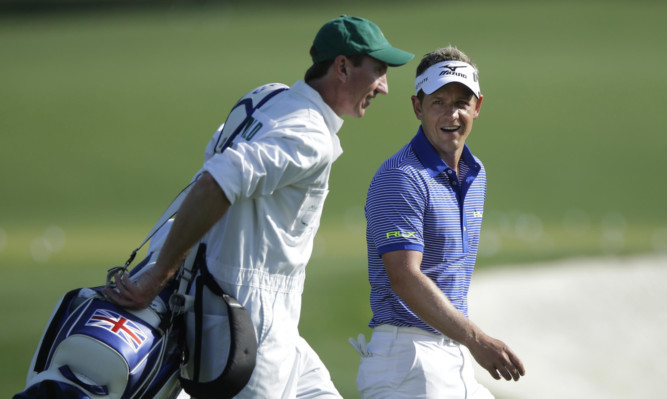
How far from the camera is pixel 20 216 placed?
47.4ft

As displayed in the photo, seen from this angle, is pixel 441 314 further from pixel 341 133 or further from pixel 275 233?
pixel 341 133

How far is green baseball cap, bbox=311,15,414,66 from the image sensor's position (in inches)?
120

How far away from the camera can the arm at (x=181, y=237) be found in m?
2.66

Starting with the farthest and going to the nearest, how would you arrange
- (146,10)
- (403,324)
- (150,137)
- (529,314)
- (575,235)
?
(146,10) < (150,137) < (575,235) < (529,314) < (403,324)

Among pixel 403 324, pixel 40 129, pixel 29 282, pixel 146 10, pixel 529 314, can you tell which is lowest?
pixel 29 282

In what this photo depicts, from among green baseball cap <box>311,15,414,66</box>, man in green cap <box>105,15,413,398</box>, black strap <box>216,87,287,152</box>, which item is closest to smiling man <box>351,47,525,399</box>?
man in green cap <box>105,15,413,398</box>

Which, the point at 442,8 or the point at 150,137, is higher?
the point at 442,8

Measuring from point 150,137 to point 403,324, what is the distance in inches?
598

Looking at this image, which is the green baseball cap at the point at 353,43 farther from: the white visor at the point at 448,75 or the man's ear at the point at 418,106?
the man's ear at the point at 418,106

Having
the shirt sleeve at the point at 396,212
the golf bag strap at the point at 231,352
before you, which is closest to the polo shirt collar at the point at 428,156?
the shirt sleeve at the point at 396,212

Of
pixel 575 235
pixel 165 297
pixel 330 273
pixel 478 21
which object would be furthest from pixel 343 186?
pixel 165 297

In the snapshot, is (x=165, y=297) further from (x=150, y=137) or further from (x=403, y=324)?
(x=150, y=137)

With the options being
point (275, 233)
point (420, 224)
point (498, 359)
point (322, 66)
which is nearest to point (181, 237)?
point (275, 233)

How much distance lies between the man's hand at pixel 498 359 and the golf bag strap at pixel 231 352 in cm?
77
